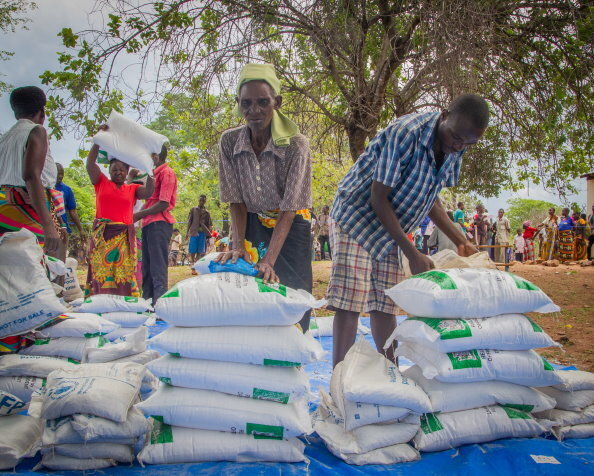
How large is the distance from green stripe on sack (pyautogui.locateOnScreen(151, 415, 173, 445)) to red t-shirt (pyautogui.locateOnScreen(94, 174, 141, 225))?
242cm

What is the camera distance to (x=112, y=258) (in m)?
3.79

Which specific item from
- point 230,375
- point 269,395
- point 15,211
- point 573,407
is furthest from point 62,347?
point 573,407

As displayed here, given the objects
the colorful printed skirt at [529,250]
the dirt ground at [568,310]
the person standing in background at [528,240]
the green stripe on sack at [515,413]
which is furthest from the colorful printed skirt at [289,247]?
the colorful printed skirt at [529,250]

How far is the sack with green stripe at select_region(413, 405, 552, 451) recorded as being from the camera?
173cm

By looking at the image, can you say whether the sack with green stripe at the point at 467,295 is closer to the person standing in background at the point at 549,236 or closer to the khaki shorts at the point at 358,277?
the khaki shorts at the point at 358,277

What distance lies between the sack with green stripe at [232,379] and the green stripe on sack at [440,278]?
698 millimetres

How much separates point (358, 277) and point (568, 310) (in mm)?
4790

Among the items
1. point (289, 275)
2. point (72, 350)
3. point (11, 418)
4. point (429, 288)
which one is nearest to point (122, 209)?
point (72, 350)

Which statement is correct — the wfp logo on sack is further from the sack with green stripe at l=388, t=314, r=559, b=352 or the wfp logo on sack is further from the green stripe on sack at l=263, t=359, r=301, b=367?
the sack with green stripe at l=388, t=314, r=559, b=352

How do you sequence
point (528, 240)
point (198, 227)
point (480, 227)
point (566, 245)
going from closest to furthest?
point (198, 227), point (566, 245), point (480, 227), point (528, 240)

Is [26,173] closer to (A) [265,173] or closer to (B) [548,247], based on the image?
(A) [265,173]

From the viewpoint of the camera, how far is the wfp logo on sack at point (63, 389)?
5.23 ft

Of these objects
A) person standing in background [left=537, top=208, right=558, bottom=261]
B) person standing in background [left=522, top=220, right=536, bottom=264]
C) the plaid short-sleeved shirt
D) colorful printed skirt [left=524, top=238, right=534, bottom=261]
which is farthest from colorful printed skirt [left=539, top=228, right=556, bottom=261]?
the plaid short-sleeved shirt

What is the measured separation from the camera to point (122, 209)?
3768 millimetres
